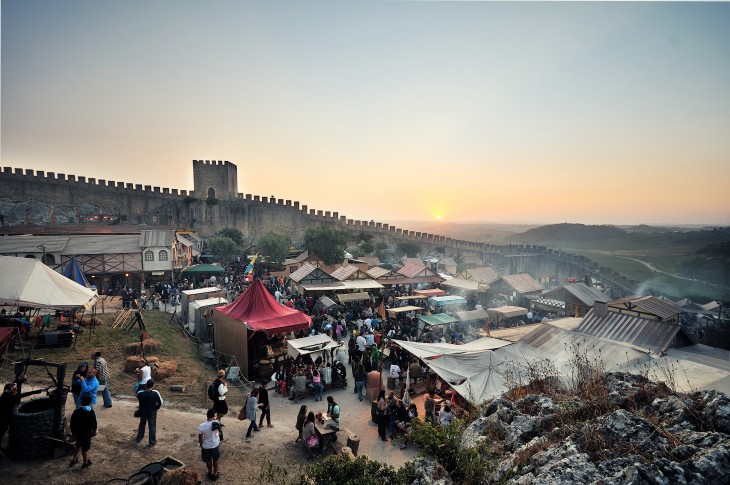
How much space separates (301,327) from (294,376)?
6.00ft

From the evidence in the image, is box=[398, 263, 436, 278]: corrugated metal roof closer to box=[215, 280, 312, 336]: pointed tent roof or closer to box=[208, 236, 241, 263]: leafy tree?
box=[215, 280, 312, 336]: pointed tent roof

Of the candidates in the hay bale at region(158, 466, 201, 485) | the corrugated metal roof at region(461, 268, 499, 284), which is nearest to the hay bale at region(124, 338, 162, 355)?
the hay bale at region(158, 466, 201, 485)

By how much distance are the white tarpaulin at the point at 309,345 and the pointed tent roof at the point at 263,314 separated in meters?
0.52

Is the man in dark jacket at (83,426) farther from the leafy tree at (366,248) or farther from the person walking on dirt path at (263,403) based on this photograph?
the leafy tree at (366,248)

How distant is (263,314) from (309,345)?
1676 millimetres

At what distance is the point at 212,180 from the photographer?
42.4 metres

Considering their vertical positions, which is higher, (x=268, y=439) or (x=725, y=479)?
(x=725, y=479)

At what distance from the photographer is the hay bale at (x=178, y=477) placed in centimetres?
441

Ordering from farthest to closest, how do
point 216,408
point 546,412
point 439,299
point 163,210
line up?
1. point 163,210
2. point 439,299
3. point 216,408
4. point 546,412

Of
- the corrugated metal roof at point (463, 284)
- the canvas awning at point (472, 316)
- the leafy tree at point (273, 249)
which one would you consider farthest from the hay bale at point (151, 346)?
the leafy tree at point (273, 249)

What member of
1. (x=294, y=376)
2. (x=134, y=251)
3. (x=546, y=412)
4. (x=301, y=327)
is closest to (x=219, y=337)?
(x=301, y=327)

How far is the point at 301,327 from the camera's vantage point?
10.6 m

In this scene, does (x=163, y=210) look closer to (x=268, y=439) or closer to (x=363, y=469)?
(x=268, y=439)

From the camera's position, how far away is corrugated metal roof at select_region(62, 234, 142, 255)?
22344 mm
